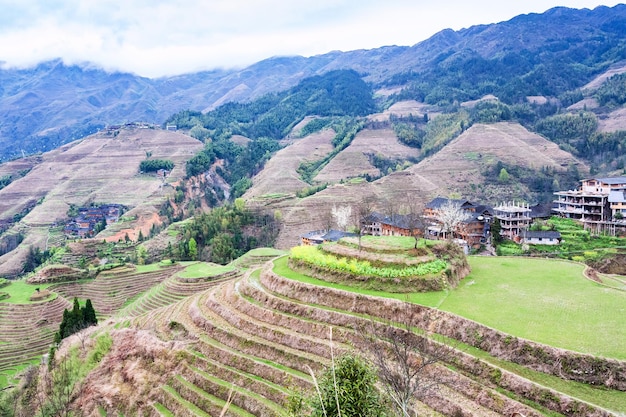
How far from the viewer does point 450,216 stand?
163ft

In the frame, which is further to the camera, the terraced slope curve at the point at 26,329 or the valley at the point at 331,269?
the terraced slope curve at the point at 26,329

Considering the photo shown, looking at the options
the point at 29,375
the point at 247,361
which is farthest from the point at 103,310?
the point at 247,361

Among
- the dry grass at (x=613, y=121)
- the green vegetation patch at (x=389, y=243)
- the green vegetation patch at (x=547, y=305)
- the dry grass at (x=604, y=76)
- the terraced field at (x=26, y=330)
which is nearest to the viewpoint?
the green vegetation patch at (x=547, y=305)

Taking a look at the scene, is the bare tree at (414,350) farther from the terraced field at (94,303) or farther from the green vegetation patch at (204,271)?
the green vegetation patch at (204,271)

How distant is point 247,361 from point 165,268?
39.6 meters

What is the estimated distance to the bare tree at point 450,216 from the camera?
163 ft

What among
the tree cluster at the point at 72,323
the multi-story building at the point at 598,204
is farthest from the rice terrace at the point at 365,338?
the multi-story building at the point at 598,204

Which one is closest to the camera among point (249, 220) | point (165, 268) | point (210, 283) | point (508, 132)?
point (210, 283)

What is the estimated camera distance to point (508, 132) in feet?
348

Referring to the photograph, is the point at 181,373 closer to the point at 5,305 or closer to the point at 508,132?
the point at 5,305

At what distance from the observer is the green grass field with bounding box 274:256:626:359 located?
18312 millimetres

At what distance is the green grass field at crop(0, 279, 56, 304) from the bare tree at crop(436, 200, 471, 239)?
1710 inches

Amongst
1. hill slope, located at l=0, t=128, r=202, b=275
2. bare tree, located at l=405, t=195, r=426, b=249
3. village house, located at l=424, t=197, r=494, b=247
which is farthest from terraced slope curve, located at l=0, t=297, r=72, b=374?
village house, located at l=424, t=197, r=494, b=247

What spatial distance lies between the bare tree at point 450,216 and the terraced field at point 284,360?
25.8 m
